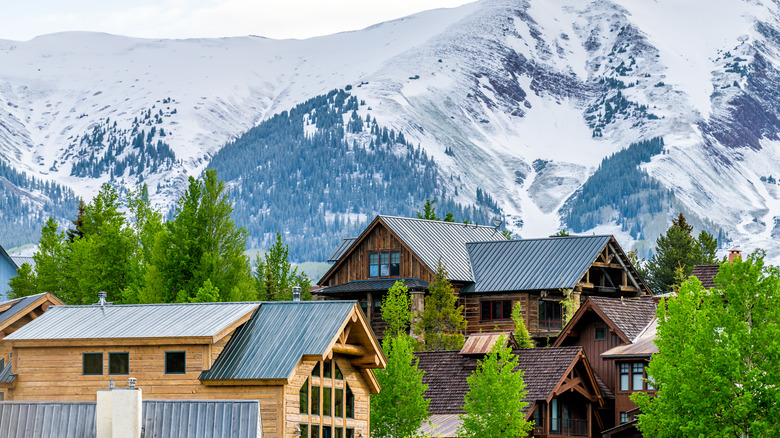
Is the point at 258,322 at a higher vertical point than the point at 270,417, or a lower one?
higher

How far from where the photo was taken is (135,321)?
54219 mm

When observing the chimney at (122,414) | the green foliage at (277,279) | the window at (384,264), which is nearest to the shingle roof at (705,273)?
the window at (384,264)

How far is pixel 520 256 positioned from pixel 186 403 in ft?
172

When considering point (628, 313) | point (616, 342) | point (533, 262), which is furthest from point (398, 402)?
point (533, 262)

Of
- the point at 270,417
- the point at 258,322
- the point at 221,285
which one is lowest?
the point at 270,417

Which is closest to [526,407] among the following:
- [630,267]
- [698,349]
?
[698,349]

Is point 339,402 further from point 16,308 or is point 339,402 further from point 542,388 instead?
point 16,308

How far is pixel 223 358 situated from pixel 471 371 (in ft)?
63.8

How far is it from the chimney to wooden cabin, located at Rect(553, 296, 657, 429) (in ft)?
106

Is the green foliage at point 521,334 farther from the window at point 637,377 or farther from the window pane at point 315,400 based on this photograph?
the window pane at point 315,400

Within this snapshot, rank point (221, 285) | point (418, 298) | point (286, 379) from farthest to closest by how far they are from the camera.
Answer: point (418, 298), point (221, 285), point (286, 379)

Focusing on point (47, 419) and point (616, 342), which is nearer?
point (47, 419)

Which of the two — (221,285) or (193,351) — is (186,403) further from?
(221,285)

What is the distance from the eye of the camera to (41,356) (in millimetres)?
53344
